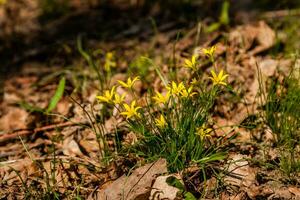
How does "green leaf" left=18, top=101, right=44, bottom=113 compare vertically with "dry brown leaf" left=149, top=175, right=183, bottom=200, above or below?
above

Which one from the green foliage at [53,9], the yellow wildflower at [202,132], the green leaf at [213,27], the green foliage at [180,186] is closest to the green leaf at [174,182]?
the green foliage at [180,186]

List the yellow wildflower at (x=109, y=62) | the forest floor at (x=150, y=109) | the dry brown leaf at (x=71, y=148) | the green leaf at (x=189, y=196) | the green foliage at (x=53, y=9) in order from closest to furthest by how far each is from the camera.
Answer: the green leaf at (x=189, y=196), the forest floor at (x=150, y=109), the dry brown leaf at (x=71, y=148), the yellow wildflower at (x=109, y=62), the green foliage at (x=53, y=9)

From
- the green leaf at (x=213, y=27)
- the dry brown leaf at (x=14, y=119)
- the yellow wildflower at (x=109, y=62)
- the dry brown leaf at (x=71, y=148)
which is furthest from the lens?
the green leaf at (x=213, y=27)

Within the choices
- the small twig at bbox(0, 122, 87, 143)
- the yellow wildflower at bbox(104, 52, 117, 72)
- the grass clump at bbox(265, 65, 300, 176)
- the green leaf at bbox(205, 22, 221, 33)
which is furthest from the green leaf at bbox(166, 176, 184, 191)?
the green leaf at bbox(205, 22, 221, 33)

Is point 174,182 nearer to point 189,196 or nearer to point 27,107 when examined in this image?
point 189,196

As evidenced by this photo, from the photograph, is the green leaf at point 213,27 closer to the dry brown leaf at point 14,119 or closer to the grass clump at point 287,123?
the grass clump at point 287,123

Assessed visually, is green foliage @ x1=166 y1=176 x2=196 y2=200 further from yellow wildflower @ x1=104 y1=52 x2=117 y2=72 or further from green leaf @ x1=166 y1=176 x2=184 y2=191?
yellow wildflower @ x1=104 y1=52 x2=117 y2=72

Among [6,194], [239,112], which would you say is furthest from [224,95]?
[6,194]

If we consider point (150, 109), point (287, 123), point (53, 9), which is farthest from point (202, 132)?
point (53, 9)

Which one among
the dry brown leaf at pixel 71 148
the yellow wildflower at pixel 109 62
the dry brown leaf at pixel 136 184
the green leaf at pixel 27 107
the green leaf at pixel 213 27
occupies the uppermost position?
the green leaf at pixel 213 27
